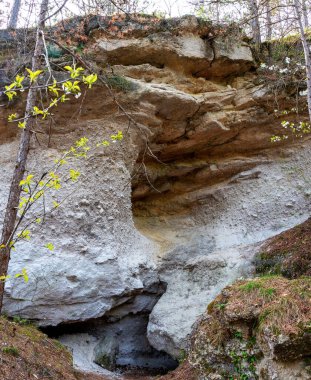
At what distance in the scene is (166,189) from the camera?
32.8ft

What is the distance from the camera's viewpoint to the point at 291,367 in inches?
153

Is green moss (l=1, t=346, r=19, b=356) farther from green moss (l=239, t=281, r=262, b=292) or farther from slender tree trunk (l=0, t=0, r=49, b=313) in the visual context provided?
green moss (l=239, t=281, r=262, b=292)

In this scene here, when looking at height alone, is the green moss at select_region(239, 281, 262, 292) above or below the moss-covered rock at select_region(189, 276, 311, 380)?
above

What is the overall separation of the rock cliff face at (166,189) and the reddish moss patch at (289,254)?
0.41 meters

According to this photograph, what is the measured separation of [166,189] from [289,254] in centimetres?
414

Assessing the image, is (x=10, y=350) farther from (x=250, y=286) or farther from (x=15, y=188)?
(x=250, y=286)

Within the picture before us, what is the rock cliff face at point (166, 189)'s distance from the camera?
6.95 meters

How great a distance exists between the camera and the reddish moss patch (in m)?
6.09

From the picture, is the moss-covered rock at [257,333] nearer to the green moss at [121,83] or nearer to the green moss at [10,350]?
the green moss at [10,350]

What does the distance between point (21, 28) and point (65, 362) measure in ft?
22.9

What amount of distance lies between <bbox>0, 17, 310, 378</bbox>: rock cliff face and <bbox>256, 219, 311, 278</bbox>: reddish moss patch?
0.41 m

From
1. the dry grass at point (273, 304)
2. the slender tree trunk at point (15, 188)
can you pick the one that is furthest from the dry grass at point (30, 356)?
the dry grass at point (273, 304)

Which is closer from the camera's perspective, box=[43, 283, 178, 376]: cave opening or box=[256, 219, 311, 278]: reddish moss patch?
box=[256, 219, 311, 278]: reddish moss patch

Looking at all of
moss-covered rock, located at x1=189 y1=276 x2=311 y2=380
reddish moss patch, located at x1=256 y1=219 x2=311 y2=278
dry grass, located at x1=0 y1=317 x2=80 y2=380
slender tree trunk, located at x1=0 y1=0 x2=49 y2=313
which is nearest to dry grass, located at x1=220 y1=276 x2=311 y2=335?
moss-covered rock, located at x1=189 y1=276 x2=311 y2=380
